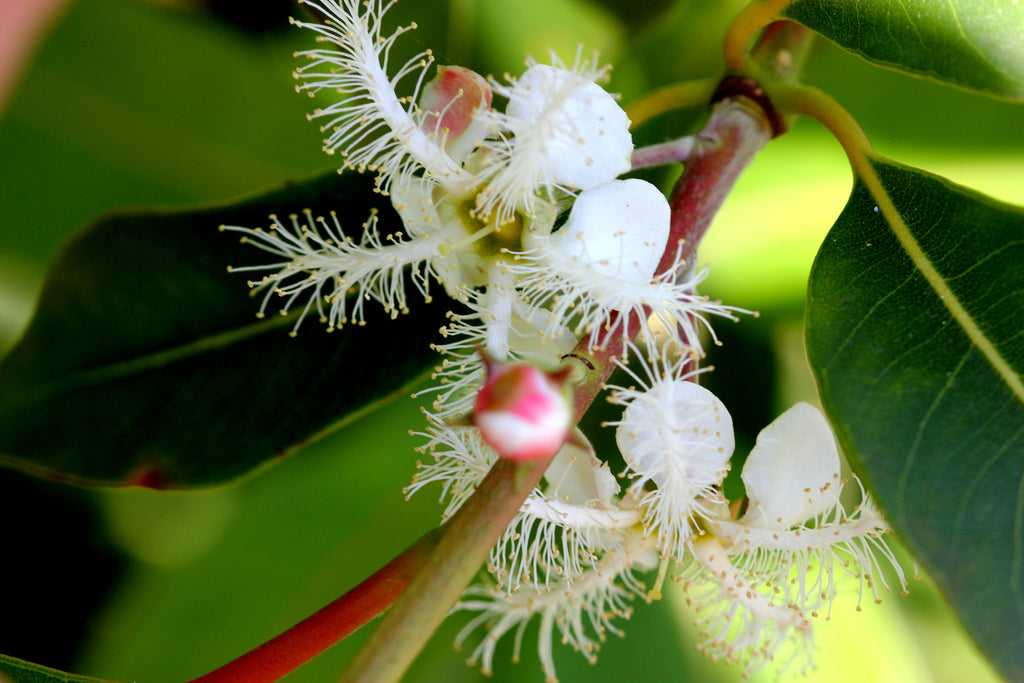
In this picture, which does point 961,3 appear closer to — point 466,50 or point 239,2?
point 466,50

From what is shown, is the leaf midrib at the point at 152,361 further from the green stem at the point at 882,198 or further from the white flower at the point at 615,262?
the green stem at the point at 882,198

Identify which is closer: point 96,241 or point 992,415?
point 992,415

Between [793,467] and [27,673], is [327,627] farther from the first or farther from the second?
[793,467]

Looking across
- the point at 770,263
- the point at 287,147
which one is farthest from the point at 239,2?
the point at 770,263

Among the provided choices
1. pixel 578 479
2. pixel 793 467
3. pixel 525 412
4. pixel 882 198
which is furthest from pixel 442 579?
pixel 882 198

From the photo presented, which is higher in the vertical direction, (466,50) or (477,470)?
(466,50)

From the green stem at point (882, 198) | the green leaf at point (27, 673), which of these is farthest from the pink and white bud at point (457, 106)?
the green leaf at point (27, 673)

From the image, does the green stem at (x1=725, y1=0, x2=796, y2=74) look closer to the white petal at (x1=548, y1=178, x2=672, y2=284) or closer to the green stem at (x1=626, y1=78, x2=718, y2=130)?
the green stem at (x1=626, y1=78, x2=718, y2=130)
